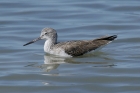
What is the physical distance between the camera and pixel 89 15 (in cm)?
1942

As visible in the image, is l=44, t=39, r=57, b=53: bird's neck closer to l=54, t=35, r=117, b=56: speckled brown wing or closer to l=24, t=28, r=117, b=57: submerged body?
l=24, t=28, r=117, b=57: submerged body

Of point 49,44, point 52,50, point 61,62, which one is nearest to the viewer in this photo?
Answer: point 61,62

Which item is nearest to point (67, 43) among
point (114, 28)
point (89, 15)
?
point (114, 28)

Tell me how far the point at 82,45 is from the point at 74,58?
1.38 feet

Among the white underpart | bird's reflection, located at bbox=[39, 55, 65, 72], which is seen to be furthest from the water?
the white underpart

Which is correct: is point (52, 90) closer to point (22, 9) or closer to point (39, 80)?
point (39, 80)

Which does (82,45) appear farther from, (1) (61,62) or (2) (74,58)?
(1) (61,62)

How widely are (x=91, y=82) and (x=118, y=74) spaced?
85 centimetres

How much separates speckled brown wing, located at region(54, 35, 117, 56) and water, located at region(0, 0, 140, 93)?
0.16m

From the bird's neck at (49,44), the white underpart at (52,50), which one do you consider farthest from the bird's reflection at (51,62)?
the bird's neck at (49,44)

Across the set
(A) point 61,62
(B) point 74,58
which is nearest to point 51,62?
(A) point 61,62

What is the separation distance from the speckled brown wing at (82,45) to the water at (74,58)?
16 cm

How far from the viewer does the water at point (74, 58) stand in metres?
11.9

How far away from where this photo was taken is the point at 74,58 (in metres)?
14.5
